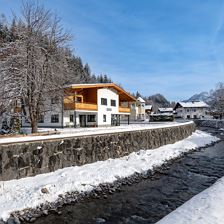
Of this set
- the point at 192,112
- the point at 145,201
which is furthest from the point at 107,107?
the point at 192,112

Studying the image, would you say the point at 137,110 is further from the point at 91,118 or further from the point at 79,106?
the point at 79,106

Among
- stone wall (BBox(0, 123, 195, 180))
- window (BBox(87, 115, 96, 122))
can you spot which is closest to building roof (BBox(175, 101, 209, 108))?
window (BBox(87, 115, 96, 122))

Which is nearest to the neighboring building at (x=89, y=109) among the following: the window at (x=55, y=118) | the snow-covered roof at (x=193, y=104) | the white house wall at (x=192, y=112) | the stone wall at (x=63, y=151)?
the window at (x=55, y=118)

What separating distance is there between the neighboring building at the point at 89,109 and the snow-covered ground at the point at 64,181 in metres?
18.8

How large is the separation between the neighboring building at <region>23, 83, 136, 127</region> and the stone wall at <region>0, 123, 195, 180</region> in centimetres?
1511

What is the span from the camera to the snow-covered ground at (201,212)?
281 inches

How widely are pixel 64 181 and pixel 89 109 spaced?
95.6 feet

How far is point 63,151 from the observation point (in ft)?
53.0

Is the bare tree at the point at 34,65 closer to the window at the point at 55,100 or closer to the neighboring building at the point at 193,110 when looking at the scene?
the window at the point at 55,100

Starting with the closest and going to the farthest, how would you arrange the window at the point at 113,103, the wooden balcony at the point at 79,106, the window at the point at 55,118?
the wooden balcony at the point at 79,106 < the window at the point at 55,118 < the window at the point at 113,103

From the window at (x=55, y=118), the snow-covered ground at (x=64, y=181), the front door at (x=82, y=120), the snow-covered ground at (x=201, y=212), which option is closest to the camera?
the snow-covered ground at (x=201, y=212)

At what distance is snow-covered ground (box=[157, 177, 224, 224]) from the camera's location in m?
7.13

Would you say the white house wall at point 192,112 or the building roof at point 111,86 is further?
the white house wall at point 192,112

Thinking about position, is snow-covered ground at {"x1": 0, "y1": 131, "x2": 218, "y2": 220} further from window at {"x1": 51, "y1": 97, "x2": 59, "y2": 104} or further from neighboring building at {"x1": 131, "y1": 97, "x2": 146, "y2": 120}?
neighboring building at {"x1": 131, "y1": 97, "x2": 146, "y2": 120}
